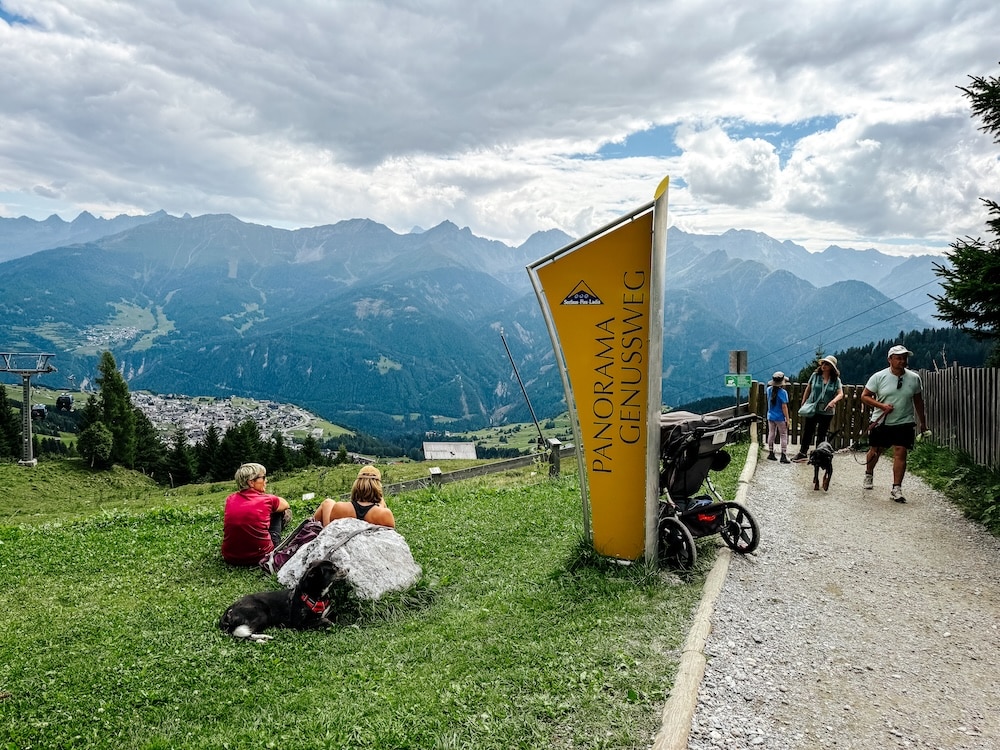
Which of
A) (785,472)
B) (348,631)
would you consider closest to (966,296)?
(785,472)

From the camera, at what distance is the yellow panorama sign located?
20.7 feet

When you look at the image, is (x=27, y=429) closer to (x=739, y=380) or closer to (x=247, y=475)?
(x=247, y=475)

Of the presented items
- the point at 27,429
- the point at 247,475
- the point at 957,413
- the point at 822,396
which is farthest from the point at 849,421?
the point at 27,429

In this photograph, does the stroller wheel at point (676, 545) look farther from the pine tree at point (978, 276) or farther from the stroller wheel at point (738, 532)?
the pine tree at point (978, 276)

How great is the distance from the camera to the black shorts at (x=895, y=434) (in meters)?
9.57

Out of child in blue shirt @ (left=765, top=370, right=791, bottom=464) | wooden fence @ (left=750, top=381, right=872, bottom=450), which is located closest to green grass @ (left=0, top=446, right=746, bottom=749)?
child in blue shirt @ (left=765, top=370, right=791, bottom=464)

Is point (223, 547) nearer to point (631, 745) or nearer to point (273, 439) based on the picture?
point (631, 745)

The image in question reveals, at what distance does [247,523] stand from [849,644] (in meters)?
6.93

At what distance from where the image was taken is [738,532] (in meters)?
7.35

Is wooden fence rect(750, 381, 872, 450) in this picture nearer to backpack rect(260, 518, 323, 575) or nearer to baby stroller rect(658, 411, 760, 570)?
baby stroller rect(658, 411, 760, 570)

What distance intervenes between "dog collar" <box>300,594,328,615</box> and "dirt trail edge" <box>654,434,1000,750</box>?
3514mm

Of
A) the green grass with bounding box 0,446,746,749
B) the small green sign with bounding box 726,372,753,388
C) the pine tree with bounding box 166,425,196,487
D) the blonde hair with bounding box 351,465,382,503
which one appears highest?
the small green sign with bounding box 726,372,753,388

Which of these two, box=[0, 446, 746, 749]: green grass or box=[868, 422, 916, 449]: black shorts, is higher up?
box=[868, 422, 916, 449]: black shorts

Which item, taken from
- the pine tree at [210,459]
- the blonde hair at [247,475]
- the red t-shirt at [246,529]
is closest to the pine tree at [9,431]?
the pine tree at [210,459]
